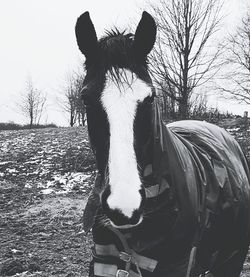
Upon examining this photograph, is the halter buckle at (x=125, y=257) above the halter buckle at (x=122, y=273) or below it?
above

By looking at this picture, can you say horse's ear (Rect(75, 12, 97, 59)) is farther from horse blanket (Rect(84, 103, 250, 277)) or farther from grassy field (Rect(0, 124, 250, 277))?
grassy field (Rect(0, 124, 250, 277))

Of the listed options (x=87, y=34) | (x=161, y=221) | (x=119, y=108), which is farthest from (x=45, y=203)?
(x=119, y=108)

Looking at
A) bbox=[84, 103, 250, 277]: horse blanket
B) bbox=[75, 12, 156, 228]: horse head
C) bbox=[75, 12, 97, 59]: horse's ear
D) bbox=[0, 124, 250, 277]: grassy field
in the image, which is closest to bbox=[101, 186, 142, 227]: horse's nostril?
bbox=[75, 12, 156, 228]: horse head

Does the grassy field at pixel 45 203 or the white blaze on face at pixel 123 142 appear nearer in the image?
the white blaze on face at pixel 123 142

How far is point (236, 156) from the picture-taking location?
365 cm

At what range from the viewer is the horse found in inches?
73.7

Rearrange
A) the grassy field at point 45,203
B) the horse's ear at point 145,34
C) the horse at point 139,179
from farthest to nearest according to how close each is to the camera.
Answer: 1. the grassy field at point 45,203
2. the horse's ear at point 145,34
3. the horse at point 139,179

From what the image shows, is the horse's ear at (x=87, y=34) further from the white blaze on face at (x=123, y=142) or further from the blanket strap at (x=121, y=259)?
the blanket strap at (x=121, y=259)

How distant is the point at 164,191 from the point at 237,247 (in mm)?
1442

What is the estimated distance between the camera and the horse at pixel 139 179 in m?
1.87

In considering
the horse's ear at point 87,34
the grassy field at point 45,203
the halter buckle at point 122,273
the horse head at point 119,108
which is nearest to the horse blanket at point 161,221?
the halter buckle at point 122,273

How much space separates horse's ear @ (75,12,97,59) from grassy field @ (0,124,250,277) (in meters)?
2.91

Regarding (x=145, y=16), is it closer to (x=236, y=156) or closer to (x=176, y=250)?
(x=176, y=250)

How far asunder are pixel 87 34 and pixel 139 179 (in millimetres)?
875
